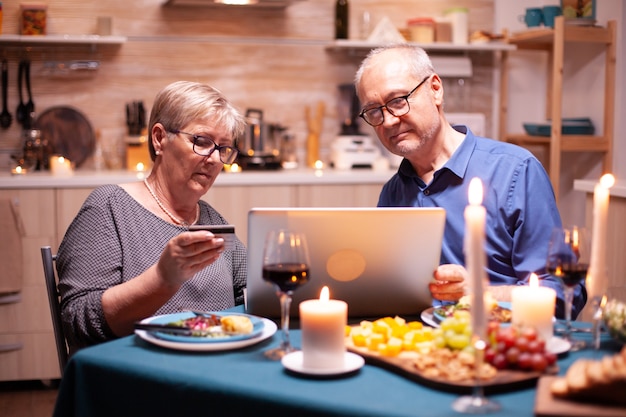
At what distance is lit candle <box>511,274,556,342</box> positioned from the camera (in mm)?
1399

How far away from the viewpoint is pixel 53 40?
3973 millimetres

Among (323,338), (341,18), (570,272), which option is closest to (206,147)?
(323,338)

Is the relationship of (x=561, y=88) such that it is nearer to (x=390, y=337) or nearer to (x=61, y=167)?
(x=61, y=167)

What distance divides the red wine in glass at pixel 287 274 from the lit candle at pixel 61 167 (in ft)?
8.88

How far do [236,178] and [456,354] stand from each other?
2.65m

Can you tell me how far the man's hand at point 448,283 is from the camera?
5.43 feet

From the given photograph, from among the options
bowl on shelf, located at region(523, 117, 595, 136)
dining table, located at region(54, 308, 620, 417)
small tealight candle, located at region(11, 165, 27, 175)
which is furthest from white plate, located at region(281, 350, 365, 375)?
bowl on shelf, located at region(523, 117, 595, 136)

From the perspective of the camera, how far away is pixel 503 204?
2098 millimetres

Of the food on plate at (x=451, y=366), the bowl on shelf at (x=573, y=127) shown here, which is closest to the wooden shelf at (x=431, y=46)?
the bowl on shelf at (x=573, y=127)

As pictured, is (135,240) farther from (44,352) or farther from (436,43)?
(436,43)

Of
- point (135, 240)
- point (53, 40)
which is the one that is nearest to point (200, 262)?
point (135, 240)

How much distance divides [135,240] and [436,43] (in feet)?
9.40

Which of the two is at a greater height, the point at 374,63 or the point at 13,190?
the point at 374,63

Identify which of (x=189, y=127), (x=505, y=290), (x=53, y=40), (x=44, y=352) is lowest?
(x=44, y=352)
